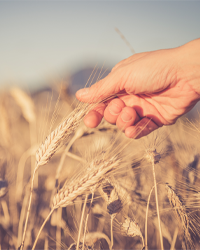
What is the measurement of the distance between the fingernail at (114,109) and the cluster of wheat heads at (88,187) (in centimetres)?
17

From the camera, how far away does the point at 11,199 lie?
150cm

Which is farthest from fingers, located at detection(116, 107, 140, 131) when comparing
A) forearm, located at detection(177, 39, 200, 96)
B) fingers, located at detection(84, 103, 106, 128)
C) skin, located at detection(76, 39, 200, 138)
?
forearm, located at detection(177, 39, 200, 96)

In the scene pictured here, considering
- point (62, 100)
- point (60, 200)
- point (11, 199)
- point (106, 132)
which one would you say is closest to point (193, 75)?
point (106, 132)

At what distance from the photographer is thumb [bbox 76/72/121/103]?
116cm

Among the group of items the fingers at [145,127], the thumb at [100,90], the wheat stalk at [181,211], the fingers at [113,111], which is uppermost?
the thumb at [100,90]

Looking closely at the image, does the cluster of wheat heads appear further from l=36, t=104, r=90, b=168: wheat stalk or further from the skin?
the skin

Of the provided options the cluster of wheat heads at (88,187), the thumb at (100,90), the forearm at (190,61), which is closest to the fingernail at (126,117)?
the cluster of wheat heads at (88,187)

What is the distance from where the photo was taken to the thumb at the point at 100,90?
116 cm

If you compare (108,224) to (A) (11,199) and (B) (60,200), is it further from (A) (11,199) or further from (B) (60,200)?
(B) (60,200)

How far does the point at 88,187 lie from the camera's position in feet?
2.49

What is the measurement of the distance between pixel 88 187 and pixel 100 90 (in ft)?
2.47

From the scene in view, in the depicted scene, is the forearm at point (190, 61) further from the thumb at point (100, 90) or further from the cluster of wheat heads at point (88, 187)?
the thumb at point (100, 90)

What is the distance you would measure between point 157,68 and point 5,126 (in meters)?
1.39

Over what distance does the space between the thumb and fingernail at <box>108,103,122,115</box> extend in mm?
281
